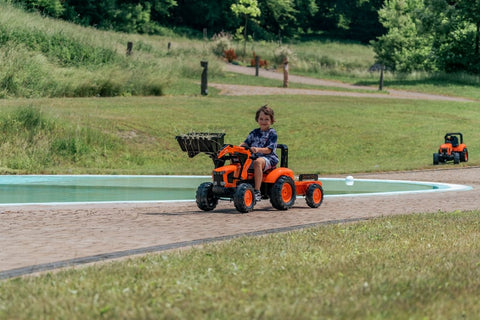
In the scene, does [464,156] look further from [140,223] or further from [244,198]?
[140,223]

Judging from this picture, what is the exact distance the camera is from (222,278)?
6445 millimetres

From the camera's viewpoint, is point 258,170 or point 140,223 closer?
point 140,223

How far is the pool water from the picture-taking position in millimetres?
14992

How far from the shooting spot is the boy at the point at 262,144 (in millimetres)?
11984

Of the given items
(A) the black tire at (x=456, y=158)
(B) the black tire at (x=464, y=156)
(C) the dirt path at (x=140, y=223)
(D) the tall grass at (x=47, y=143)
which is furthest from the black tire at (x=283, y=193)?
(B) the black tire at (x=464, y=156)

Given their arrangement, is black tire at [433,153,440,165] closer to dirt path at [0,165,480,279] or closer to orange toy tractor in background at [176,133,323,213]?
dirt path at [0,165,480,279]

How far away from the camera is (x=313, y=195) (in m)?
12.9

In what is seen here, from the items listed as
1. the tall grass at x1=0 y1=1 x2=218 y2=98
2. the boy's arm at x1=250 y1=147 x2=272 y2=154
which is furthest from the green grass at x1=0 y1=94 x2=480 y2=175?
the boy's arm at x1=250 y1=147 x2=272 y2=154

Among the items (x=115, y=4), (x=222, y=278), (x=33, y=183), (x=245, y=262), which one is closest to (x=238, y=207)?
(x=245, y=262)

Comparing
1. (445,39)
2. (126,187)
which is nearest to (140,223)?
(126,187)

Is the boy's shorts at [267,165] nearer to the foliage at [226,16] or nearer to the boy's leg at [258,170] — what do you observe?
the boy's leg at [258,170]

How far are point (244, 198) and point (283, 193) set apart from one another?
953mm

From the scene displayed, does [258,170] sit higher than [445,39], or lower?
lower

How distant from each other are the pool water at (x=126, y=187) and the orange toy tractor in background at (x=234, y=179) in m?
2.62
